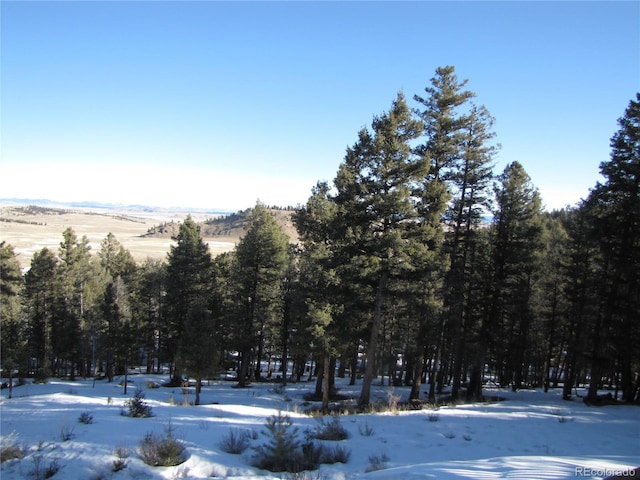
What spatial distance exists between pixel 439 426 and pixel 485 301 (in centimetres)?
1355

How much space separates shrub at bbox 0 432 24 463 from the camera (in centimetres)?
666

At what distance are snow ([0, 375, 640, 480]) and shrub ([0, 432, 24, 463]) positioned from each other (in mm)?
84

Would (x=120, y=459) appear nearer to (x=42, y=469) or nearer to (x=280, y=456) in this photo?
(x=42, y=469)

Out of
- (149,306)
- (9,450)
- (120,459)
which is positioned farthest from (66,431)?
(149,306)

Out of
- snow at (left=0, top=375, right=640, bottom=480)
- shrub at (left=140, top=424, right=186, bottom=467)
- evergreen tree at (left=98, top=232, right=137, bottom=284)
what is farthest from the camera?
evergreen tree at (left=98, top=232, right=137, bottom=284)

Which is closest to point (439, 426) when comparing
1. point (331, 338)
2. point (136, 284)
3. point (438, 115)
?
point (331, 338)

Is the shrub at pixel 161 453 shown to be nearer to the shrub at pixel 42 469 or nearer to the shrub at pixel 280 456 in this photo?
the shrub at pixel 42 469

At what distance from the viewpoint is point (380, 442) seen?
30.2 feet

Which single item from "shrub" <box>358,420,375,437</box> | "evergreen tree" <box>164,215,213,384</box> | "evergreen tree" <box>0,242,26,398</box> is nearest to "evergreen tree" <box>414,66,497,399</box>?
"shrub" <box>358,420,375,437</box>

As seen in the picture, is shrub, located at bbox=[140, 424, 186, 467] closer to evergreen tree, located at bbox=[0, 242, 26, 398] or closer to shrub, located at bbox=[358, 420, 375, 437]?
shrub, located at bbox=[358, 420, 375, 437]

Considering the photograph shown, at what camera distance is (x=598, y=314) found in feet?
63.7

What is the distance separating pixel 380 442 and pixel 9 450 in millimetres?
7221

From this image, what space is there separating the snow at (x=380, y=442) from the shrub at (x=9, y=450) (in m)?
0.08

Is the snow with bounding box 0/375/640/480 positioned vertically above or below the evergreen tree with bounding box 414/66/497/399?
below
